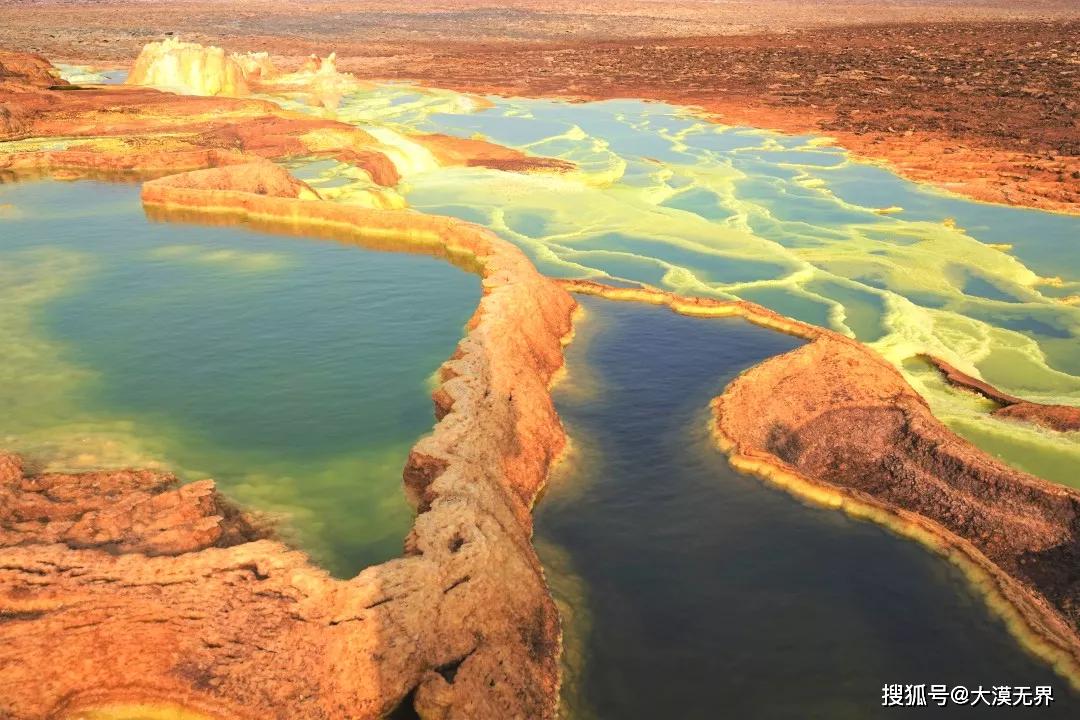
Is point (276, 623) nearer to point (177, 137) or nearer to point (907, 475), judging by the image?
point (907, 475)

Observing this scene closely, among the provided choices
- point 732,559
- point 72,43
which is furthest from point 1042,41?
point 72,43

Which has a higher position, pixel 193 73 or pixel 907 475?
pixel 193 73

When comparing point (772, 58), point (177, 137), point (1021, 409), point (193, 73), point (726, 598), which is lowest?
point (726, 598)

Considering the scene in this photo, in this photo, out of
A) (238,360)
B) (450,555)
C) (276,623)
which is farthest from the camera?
(238,360)

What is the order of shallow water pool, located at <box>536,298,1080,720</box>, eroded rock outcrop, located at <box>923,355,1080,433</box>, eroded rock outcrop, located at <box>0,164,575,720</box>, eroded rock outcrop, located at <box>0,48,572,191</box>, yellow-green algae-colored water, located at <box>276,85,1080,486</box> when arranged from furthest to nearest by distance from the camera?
eroded rock outcrop, located at <box>0,48,572,191</box>
yellow-green algae-colored water, located at <box>276,85,1080,486</box>
eroded rock outcrop, located at <box>923,355,1080,433</box>
shallow water pool, located at <box>536,298,1080,720</box>
eroded rock outcrop, located at <box>0,164,575,720</box>

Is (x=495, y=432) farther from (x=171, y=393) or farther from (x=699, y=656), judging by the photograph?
(x=171, y=393)

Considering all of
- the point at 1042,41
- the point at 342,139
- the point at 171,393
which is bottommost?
the point at 171,393

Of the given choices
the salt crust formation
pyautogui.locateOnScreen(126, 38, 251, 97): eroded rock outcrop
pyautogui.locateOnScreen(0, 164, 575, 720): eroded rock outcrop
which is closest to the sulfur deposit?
pyautogui.locateOnScreen(126, 38, 251, 97): eroded rock outcrop

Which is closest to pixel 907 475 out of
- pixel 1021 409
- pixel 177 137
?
pixel 1021 409

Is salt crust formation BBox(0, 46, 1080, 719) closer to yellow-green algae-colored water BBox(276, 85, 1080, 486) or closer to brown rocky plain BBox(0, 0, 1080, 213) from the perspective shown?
yellow-green algae-colored water BBox(276, 85, 1080, 486)
